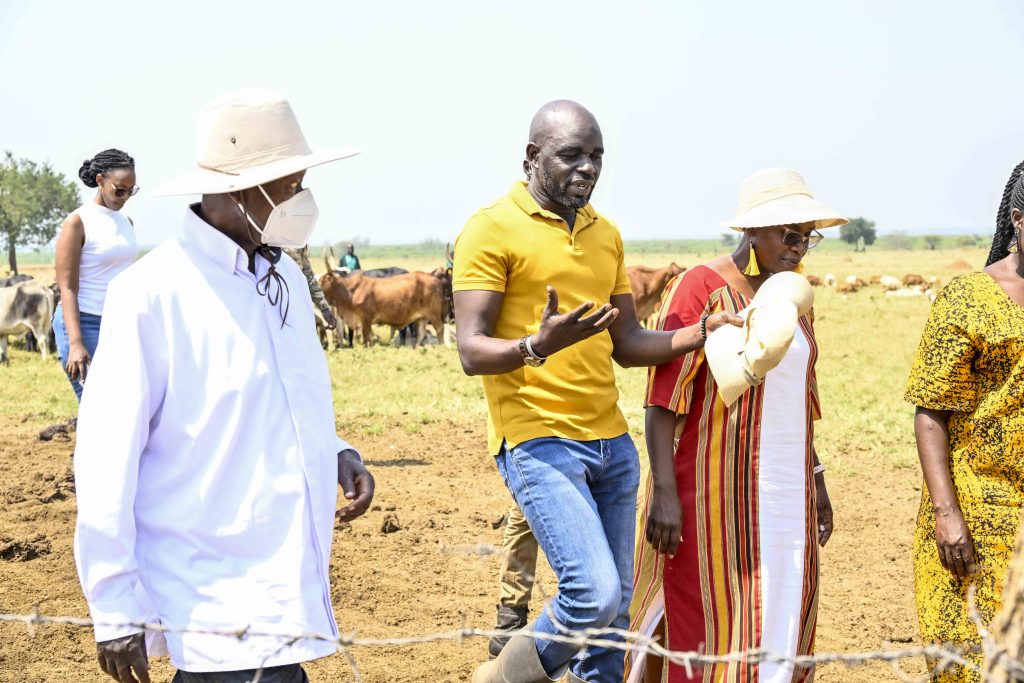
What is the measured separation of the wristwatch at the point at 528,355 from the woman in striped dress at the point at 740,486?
1.62 feet

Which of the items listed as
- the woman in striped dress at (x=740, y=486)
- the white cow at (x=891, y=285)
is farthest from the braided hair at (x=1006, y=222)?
the white cow at (x=891, y=285)

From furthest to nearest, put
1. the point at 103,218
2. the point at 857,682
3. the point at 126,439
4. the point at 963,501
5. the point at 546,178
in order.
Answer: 1. the point at 103,218
2. the point at 857,682
3. the point at 546,178
4. the point at 963,501
5. the point at 126,439

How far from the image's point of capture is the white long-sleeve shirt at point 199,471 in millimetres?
2371

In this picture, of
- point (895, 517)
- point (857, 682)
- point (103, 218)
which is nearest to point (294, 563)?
point (857, 682)

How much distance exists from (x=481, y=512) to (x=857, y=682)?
112 inches

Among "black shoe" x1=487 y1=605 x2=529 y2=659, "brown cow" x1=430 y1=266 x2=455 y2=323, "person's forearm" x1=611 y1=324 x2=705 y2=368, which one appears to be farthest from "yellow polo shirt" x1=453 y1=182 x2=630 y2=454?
"brown cow" x1=430 y1=266 x2=455 y2=323

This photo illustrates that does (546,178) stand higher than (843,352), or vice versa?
(546,178)

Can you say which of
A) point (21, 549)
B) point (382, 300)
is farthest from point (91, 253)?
point (382, 300)

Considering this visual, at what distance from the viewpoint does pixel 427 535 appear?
6.38m

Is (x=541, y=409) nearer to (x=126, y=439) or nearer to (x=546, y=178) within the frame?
(x=546, y=178)

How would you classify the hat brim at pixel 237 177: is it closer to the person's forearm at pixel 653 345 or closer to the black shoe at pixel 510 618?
the person's forearm at pixel 653 345

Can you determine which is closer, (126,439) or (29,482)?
(126,439)

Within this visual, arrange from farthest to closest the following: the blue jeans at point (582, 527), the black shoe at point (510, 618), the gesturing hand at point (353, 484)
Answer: the black shoe at point (510, 618), the blue jeans at point (582, 527), the gesturing hand at point (353, 484)

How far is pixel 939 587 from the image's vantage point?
3244 millimetres
